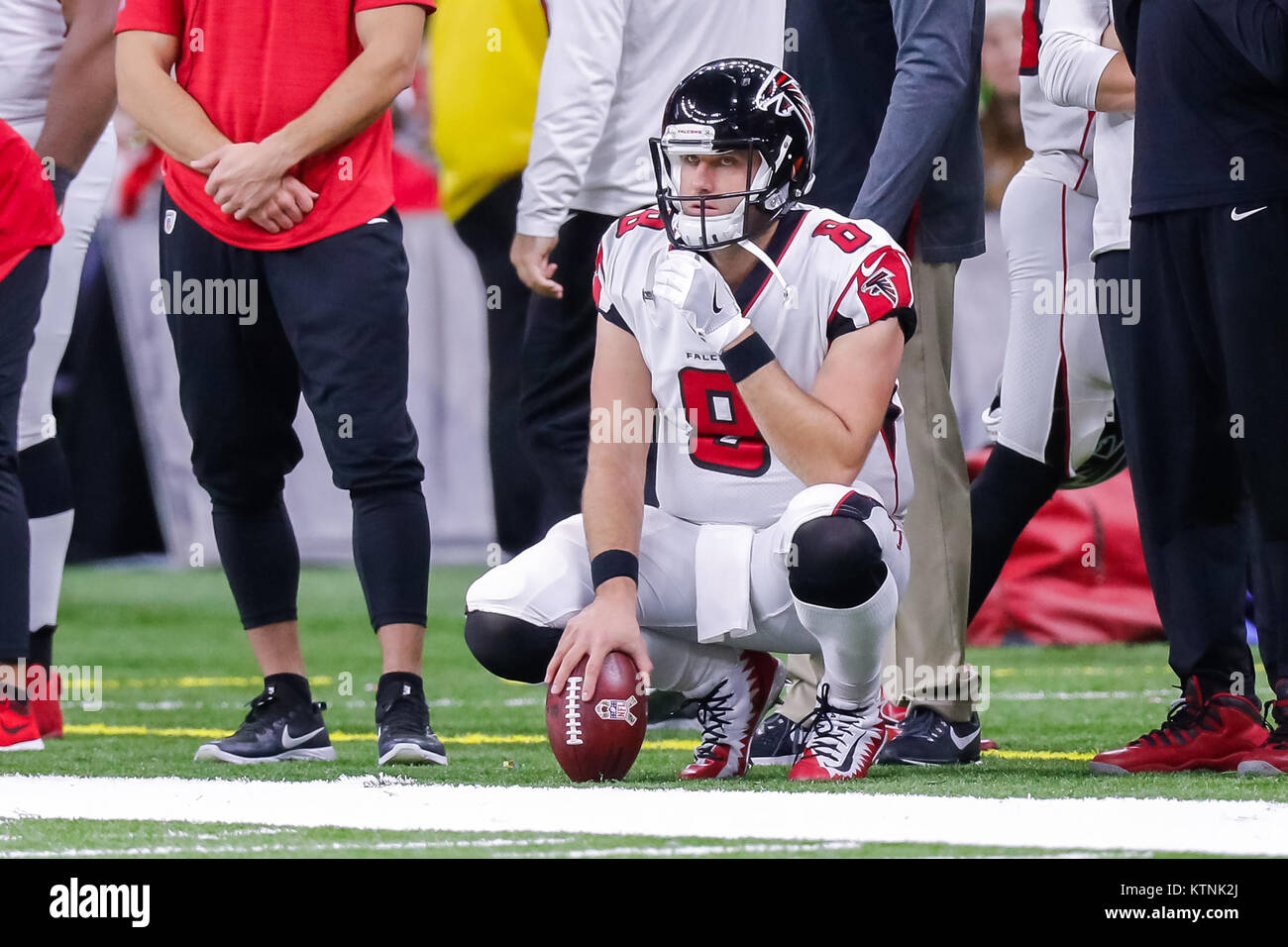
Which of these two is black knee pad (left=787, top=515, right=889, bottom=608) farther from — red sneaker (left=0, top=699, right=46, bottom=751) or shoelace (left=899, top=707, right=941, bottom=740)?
red sneaker (left=0, top=699, right=46, bottom=751)

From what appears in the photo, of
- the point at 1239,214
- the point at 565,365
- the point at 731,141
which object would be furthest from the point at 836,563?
the point at 565,365

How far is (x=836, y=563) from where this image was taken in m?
3.37

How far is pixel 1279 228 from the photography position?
363 cm

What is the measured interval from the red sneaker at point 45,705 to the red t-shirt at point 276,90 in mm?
1212

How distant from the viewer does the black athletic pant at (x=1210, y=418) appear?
3648 mm

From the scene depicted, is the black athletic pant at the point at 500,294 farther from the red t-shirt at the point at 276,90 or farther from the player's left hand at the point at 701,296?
the player's left hand at the point at 701,296

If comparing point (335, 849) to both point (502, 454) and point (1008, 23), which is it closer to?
point (502, 454)

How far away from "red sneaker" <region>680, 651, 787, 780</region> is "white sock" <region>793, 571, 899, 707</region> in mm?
205

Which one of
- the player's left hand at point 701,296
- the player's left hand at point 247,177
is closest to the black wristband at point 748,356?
the player's left hand at point 701,296

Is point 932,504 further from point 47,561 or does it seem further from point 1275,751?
point 47,561

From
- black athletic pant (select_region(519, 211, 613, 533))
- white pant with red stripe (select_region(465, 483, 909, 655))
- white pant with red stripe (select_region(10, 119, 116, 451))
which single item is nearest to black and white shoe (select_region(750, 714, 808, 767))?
white pant with red stripe (select_region(465, 483, 909, 655))

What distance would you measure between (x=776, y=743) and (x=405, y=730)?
2.63 ft

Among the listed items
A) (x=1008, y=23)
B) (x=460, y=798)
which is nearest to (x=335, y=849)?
(x=460, y=798)
